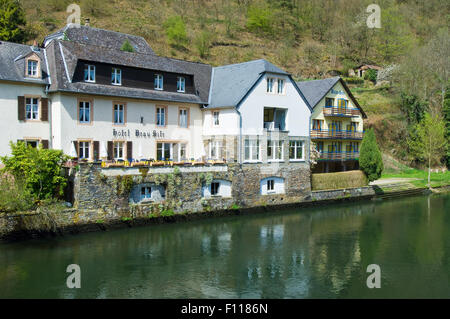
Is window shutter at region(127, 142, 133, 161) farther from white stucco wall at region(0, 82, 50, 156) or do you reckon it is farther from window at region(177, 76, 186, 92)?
window at region(177, 76, 186, 92)

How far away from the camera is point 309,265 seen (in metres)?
20.4

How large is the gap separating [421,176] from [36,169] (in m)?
43.8

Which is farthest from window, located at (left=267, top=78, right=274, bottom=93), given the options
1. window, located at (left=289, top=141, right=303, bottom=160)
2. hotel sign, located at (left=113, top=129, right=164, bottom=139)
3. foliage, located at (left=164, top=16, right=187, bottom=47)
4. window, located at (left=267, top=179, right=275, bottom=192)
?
foliage, located at (left=164, top=16, right=187, bottom=47)

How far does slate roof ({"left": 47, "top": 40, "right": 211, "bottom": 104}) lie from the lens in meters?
28.5

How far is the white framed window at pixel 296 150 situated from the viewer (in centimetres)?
3650

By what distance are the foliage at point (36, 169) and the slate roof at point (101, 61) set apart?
16.6ft

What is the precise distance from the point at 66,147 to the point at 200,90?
12.6 meters

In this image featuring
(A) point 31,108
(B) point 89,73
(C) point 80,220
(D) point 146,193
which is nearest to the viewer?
(C) point 80,220

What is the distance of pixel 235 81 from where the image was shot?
35.8 metres

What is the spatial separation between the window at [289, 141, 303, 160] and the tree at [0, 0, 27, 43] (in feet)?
101

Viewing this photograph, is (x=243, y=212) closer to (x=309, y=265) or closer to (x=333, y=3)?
(x=309, y=265)

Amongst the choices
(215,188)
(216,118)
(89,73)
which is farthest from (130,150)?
(216,118)

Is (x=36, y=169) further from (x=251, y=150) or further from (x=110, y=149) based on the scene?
(x=251, y=150)
